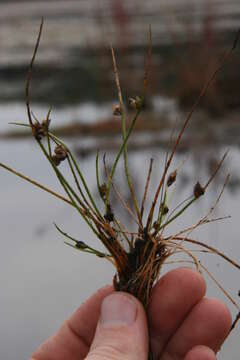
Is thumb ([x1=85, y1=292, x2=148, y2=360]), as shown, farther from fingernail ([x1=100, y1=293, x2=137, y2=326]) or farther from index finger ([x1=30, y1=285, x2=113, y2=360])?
index finger ([x1=30, y1=285, x2=113, y2=360])

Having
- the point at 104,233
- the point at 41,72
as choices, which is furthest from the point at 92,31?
the point at 104,233

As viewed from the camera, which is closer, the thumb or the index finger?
the thumb

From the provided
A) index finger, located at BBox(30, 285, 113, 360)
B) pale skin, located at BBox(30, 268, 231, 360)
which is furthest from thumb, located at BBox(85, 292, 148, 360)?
index finger, located at BBox(30, 285, 113, 360)

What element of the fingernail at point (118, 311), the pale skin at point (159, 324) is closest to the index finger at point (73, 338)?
the pale skin at point (159, 324)

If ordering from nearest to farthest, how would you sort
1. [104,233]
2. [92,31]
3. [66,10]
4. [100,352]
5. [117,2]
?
[100,352]
[104,233]
[117,2]
[92,31]
[66,10]

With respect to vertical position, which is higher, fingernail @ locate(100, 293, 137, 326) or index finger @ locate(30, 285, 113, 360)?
fingernail @ locate(100, 293, 137, 326)

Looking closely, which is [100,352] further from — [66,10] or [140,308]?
[66,10]

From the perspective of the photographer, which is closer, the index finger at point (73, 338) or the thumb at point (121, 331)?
the thumb at point (121, 331)

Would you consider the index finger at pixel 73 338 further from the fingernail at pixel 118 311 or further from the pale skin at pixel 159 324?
the fingernail at pixel 118 311

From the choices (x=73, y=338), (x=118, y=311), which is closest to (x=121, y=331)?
(x=118, y=311)
